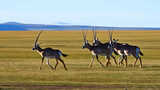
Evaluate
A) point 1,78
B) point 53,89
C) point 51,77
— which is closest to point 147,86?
point 53,89

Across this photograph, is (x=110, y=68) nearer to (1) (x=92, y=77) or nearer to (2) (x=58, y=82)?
(1) (x=92, y=77)

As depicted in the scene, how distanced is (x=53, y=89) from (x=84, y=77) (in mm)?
5376

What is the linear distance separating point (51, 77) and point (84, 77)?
1777 mm

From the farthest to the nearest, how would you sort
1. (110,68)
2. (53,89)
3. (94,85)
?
(110,68), (94,85), (53,89)

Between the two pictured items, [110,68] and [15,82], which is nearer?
[15,82]

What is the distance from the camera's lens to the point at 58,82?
1043 inches

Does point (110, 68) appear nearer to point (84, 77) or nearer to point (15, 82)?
point (84, 77)

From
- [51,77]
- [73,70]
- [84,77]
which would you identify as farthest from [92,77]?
[73,70]

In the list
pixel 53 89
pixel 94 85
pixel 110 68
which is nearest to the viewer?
pixel 53 89

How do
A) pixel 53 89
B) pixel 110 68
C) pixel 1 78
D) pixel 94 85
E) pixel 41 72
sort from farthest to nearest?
1. pixel 110 68
2. pixel 41 72
3. pixel 1 78
4. pixel 94 85
5. pixel 53 89

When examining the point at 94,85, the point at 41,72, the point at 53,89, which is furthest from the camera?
the point at 41,72

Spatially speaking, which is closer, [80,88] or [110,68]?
[80,88]

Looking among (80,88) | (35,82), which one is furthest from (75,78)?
(80,88)

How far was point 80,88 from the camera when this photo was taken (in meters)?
23.7
